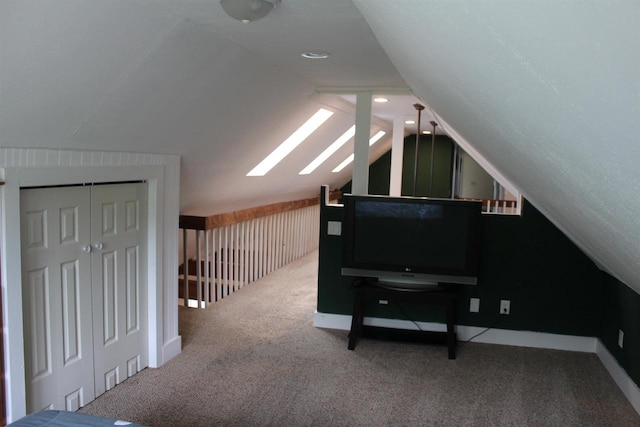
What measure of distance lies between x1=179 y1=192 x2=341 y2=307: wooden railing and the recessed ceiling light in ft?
7.08

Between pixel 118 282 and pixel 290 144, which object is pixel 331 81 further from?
pixel 118 282

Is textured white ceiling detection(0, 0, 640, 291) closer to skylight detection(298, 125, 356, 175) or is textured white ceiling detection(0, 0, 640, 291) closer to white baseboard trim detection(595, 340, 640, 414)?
white baseboard trim detection(595, 340, 640, 414)

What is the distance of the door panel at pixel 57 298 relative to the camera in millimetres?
2479

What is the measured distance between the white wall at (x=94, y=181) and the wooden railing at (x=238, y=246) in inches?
44.5

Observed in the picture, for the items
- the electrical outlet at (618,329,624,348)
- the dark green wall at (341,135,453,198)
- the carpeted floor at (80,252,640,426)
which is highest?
the dark green wall at (341,135,453,198)

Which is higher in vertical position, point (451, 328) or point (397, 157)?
point (397, 157)

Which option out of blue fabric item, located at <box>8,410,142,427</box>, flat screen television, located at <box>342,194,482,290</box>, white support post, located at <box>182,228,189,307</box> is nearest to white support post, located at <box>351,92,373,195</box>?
flat screen television, located at <box>342,194,482,290</box>

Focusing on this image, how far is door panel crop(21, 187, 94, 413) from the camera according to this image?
248 cm

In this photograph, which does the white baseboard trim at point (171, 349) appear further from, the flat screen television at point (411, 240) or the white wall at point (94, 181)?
the flat screen television at point (411, 240)

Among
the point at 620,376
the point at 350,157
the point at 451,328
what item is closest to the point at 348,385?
the point at 451,328

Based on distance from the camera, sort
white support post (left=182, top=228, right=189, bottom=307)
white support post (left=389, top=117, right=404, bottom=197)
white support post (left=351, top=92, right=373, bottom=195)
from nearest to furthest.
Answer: white support post (left=351, top=92, right=373, bottom=195)
white support post (left=182, top=228, right=189, bottom=307)
white support post (left=389, top=117, right=404, bottom=197)

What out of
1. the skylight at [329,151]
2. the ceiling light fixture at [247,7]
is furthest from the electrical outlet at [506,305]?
the skylight at [329,151]

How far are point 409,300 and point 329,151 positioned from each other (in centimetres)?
Result: 348

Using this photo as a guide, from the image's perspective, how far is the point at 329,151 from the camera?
6.89m
